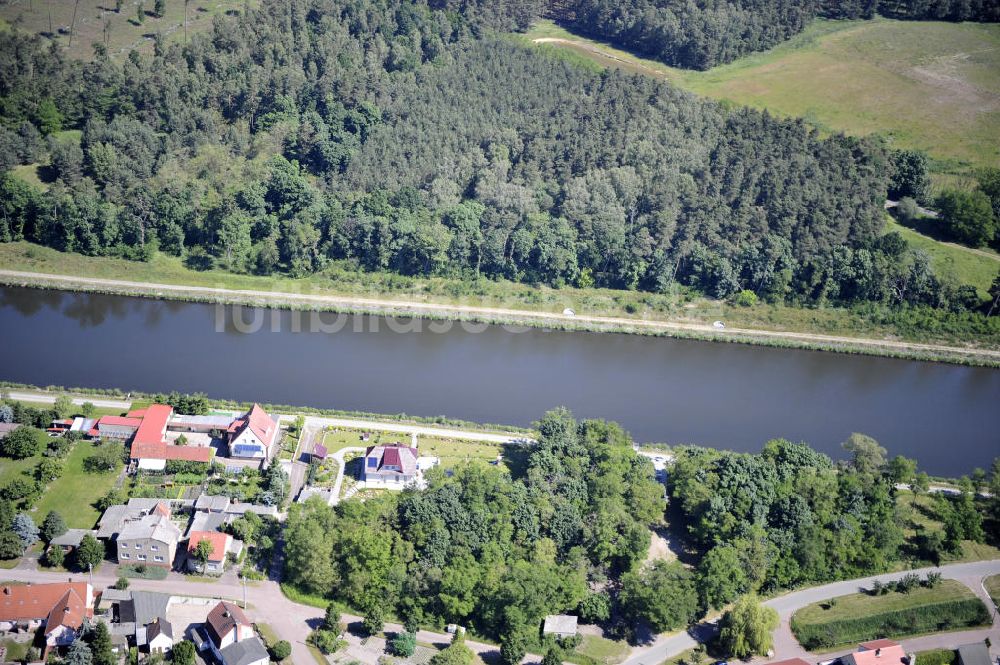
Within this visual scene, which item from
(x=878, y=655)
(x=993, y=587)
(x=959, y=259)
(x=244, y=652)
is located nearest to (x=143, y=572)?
(x=244, y=652)

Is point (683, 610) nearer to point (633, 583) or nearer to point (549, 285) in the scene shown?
point (633, 583)

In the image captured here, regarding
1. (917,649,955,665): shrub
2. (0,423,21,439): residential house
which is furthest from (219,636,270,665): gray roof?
(917,649,955,665): shrub

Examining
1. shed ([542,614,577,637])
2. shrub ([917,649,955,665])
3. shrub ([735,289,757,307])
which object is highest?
shrub ([735,289,757,307])

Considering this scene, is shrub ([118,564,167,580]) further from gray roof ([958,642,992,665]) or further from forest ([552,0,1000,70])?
forest ([552,0,1000,70])

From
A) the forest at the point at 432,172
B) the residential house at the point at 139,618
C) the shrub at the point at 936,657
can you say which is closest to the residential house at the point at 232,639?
the residential house at the point at 139,618

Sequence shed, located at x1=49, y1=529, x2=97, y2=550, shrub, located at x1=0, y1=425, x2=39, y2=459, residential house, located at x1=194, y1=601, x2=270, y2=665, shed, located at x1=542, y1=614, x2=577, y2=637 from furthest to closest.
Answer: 1. shrub, located at x1=0, y1=425, x2=39, y2=459
2. shed, located at x1=49, y1=529, x2=97, y2=550
3. shed, located at x1=542, y1=614, x2=577, y2=637
4. residential house, located at x1=194, y1=601, x2=270, y2=665

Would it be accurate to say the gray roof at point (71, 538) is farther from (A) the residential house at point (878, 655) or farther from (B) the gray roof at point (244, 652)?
(A) the residential house at point (878, 655)

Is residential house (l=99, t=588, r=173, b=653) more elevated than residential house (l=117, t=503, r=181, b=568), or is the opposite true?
residential house (l=117, t=503, r=181, b=568)
